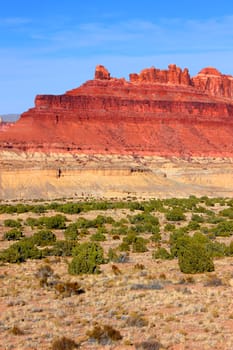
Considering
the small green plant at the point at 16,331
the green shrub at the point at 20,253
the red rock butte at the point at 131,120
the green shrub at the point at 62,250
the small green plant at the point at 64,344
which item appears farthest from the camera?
the red rock butte at the point at 131,120

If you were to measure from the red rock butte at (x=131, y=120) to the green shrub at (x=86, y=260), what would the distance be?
274ft

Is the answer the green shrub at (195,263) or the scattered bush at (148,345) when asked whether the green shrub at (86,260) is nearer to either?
the green shrub at (195,263)

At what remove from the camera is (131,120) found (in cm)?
13088

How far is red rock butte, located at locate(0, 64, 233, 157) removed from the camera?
11681 centimetres

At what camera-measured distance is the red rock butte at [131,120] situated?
11681cm

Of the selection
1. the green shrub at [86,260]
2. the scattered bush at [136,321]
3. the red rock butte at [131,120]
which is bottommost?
the green shrub at [86,260]

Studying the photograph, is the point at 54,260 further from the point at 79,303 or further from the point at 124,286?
the point at 79,303

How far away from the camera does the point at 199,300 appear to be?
15594 millimetres

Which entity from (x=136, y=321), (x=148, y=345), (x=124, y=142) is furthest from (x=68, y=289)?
(x=124, y=142)

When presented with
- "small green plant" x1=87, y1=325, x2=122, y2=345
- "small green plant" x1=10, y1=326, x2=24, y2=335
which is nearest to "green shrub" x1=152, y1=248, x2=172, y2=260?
"small green plant" x1=87, y1=325, x2=122, y2=345

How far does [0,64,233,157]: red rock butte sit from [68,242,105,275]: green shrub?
274 ft

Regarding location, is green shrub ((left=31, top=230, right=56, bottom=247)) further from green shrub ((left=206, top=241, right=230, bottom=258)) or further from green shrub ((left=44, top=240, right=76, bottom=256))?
green shrub ((left=206, top=241, right=230, bottom=258))

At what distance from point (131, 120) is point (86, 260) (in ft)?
365

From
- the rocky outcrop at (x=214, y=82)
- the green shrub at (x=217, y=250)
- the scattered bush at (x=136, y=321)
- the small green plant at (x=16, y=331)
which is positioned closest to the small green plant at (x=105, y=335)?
the scattered bush at (x=136, y=321)
